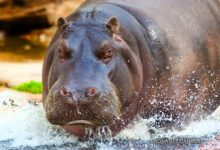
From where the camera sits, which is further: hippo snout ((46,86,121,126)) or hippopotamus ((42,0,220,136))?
hippopotamus ((42,0,220,136))

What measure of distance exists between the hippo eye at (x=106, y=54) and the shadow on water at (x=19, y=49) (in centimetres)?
630

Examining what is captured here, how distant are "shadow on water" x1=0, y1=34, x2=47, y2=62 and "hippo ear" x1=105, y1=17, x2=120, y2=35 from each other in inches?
243

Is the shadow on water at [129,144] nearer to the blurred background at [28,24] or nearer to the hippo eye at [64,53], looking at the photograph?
the hippo eye at [64,53]

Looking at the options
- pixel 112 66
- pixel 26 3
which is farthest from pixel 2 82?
pixel 26 3

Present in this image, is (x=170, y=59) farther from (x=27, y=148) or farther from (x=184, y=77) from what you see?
(x=27, y=148)

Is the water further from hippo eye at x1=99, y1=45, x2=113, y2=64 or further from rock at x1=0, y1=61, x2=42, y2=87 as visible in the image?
rock at x1=0, y1=61, x2=42, y2=87

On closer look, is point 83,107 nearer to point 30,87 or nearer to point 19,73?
point 30,87

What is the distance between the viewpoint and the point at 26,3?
13.1 meters

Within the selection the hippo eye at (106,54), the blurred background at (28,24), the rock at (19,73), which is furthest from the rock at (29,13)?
the hippo eye at (106,54)

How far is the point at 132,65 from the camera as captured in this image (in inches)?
176

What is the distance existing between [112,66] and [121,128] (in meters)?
0.76

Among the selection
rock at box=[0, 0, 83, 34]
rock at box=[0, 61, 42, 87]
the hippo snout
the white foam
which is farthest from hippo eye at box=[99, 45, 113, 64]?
rock at box=[0, 0, 83, 34]

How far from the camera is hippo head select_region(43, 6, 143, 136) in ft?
12.6

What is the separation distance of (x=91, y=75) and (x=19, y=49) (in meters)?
8.19
